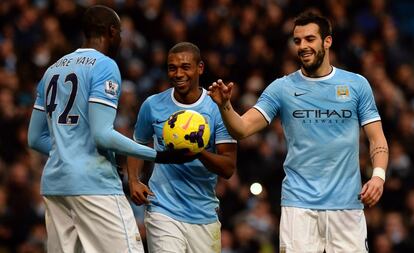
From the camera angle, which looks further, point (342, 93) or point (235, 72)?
point (235, 72)

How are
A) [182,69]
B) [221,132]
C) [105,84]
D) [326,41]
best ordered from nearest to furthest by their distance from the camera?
[105,84]
[326,41]
[182,69]
[221,132]

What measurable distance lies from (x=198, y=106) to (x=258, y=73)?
8.28 metres

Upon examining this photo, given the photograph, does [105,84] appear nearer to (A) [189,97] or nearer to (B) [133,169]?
(A) [189,97]

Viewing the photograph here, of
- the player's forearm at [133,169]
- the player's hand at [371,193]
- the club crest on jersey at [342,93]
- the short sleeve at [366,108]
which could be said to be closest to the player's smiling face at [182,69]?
the player's forearm at [133,169]

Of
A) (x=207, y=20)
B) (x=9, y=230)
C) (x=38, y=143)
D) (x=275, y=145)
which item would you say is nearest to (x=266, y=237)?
(x=275, y=145)

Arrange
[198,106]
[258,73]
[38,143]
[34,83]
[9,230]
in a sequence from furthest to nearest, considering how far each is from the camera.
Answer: [258,73] → [34,83] → [9,230] → [198,106] → [38,143]

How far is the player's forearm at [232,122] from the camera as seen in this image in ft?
28.1

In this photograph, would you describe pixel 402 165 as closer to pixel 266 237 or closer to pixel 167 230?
pixel 266 237

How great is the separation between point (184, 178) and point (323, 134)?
122cm

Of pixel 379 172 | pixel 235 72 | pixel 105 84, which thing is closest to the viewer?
pixel 105 84

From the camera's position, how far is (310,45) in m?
8.99

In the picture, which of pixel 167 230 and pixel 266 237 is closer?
pixel 167 230

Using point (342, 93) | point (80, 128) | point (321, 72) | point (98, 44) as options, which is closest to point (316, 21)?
point (321, 72)

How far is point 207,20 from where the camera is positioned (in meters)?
18.3
